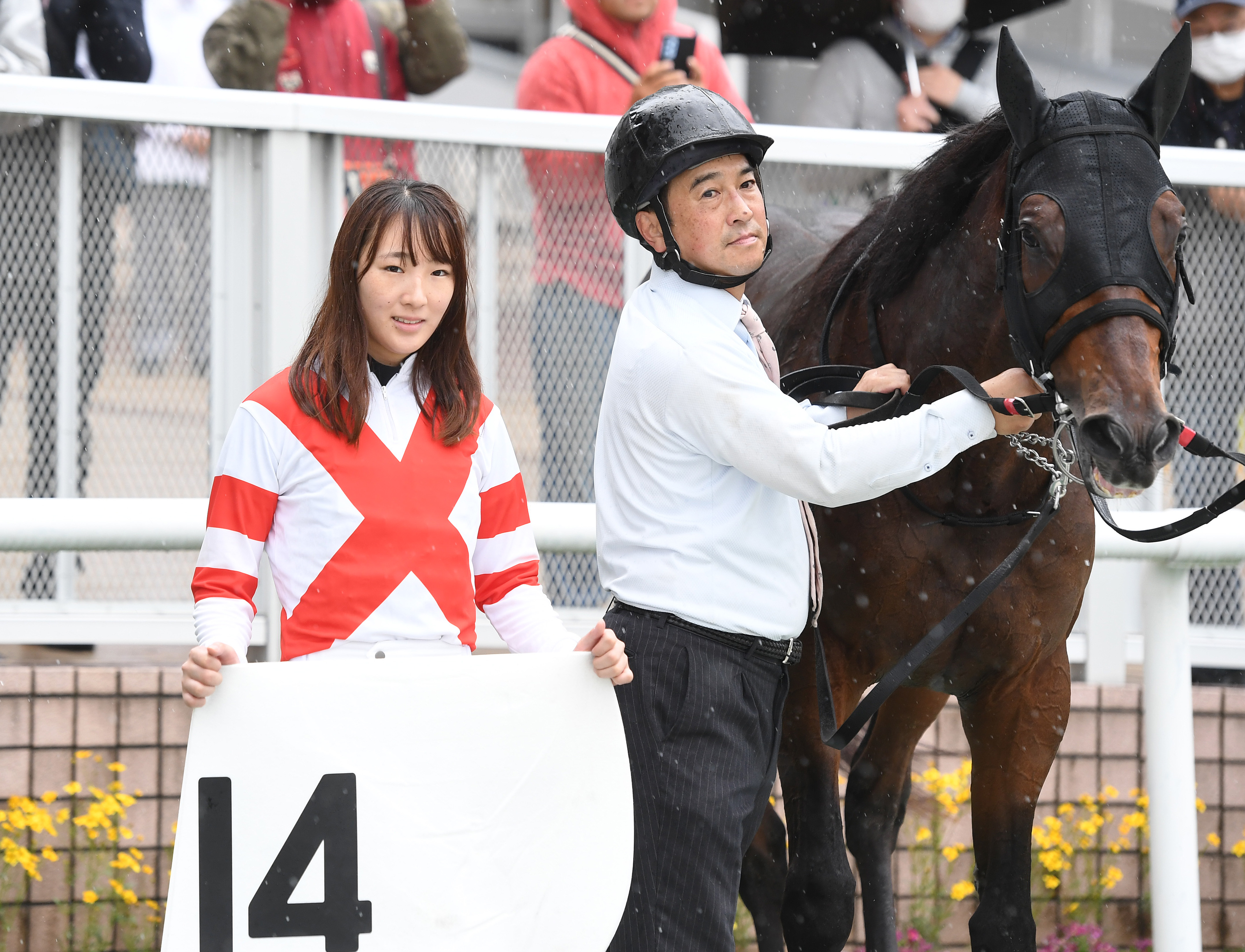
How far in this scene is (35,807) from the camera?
380cm

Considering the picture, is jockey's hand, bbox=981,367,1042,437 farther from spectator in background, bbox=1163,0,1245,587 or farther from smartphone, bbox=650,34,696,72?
smartphone, bbox=650,34,696,72

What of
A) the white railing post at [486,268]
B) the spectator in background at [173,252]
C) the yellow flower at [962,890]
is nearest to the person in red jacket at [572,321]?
the white railing post at [486,268]

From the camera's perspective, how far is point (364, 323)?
2.42 meters

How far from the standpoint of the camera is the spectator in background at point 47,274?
3996 mm

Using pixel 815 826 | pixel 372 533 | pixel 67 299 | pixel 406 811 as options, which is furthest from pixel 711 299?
pixel 67 299

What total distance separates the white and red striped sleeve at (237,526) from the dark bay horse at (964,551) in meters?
1.26

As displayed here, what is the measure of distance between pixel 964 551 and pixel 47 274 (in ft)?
8.72

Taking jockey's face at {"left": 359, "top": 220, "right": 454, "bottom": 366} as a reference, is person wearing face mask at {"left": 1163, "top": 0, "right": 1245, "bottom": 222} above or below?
above

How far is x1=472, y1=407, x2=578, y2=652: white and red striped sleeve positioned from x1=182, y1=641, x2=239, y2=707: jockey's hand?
50cm

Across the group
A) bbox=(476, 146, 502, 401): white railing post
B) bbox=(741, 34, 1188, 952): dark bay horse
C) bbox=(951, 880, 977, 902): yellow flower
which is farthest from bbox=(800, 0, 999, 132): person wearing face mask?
bbox=(951, 880, 977, 902): yellow flower

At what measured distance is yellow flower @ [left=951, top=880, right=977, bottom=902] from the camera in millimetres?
4152

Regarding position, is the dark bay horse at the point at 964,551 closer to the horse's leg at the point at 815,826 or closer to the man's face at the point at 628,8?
the horse's leg at the point at 815,826

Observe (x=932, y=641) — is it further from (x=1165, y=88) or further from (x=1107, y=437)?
(x=1165, y=88)

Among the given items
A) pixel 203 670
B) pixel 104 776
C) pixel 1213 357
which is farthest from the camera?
pixel 1213 357
